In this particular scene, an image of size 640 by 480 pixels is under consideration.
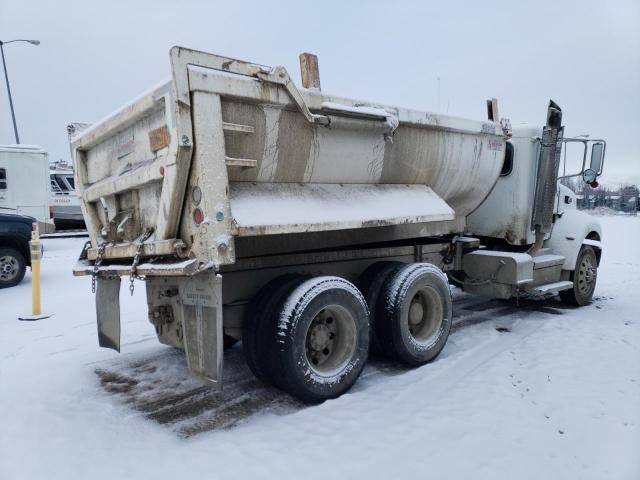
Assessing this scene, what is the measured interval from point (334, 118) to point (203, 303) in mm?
1869

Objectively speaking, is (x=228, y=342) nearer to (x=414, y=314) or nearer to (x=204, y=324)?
(x=204, y=324)

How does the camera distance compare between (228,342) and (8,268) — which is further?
(8,268)

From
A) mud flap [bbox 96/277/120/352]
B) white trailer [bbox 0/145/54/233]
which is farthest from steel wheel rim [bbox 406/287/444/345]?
white trailer [bbox 0/145/54/233]

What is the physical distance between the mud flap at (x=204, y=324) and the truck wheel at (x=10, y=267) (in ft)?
24.8

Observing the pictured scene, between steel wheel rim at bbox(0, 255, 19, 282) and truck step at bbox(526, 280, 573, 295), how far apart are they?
9.32 m

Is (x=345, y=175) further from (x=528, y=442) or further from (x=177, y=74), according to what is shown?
(x=528, y=442)

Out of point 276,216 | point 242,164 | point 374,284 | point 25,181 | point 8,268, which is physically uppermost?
point 242,164

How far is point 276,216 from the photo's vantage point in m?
3.79

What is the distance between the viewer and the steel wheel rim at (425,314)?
5.12m

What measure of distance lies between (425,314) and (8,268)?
8.45 m

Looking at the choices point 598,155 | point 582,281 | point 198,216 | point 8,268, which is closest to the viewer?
point 198,216

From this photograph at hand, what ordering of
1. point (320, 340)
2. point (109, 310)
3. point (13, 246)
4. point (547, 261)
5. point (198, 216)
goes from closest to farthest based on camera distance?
point (198, 216) < point (320, 340) < point (109, 310) < point (547, 261) < point (13, 246)

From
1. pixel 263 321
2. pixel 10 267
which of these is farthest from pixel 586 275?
pixel 10 267

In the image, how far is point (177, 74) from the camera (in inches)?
130
